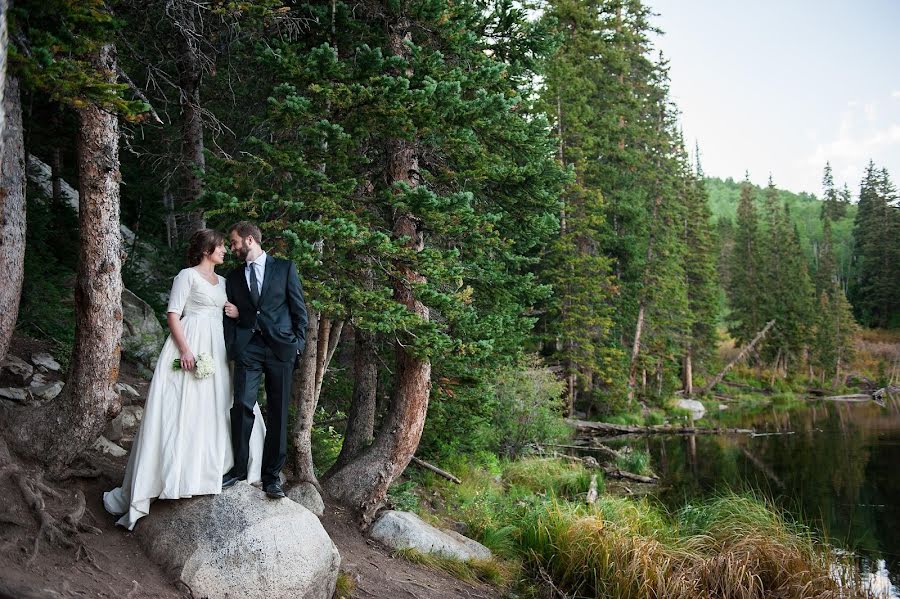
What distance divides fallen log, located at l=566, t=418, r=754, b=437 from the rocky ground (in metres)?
17.8

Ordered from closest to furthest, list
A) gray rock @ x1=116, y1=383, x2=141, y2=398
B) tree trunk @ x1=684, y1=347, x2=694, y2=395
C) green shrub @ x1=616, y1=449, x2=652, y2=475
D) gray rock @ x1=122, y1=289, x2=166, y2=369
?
gray rock @ x1=116, y1=383, x2=141, y2=398, gray rock @ x1=122, y1=289, x2=166, y2=369, green shrub @ x1=616, y1=449, x2=652, y2=475, tree trunk @ x1=684, y1=347, x2=694, y2=395

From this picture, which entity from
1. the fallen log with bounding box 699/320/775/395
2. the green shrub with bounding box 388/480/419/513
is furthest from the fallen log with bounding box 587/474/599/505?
the fallen log with bounding box 699/320/775/395

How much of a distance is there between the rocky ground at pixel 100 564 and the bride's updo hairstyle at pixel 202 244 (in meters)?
2.07

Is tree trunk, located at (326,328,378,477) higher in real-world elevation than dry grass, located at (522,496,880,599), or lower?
higher

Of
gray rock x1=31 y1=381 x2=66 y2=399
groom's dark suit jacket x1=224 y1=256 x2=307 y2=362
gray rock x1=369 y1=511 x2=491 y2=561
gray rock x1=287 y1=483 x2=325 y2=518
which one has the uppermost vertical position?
groom's dark suit jacket x1=224 y1=256 x2=307 y2=362

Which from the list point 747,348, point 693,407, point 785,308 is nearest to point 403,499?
point 693,407

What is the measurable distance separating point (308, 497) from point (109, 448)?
2.14 metres

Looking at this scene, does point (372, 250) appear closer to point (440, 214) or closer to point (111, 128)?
point (440, 214)

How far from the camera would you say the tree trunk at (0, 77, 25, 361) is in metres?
5.16

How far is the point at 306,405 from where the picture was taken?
7.82 meters

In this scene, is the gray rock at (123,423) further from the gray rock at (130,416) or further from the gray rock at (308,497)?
the gray rock at (308,497)

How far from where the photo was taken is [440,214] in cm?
741

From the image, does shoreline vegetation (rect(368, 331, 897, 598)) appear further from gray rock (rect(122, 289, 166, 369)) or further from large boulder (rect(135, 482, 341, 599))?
gray rock (rect(122, 289, 166, 369))

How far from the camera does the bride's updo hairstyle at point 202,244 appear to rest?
223 inches
